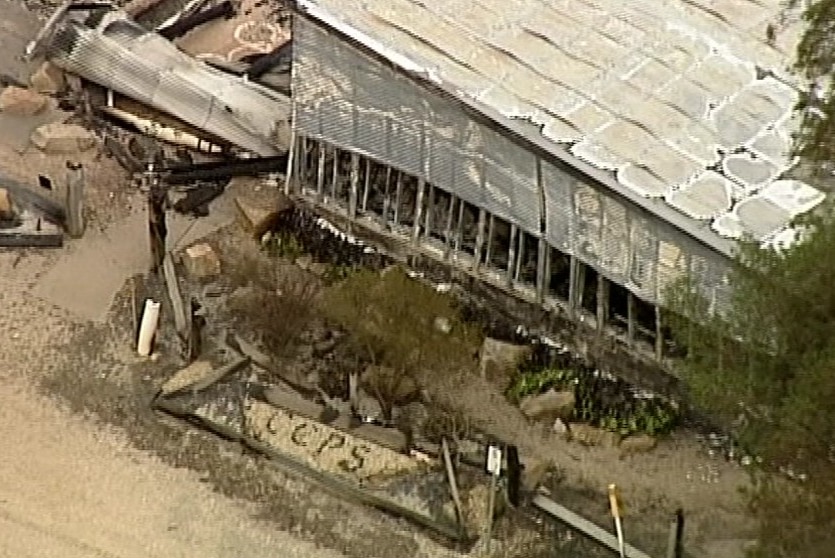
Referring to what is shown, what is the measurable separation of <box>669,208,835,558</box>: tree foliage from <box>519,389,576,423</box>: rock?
4.38 metres

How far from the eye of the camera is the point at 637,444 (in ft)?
60.8

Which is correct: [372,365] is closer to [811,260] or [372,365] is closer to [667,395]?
[667,395]

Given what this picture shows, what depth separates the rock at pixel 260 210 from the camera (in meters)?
A: 20.9

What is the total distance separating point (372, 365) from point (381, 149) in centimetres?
251

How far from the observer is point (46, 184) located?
21641 mm

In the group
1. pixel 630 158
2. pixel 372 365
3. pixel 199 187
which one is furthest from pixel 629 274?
pixel 199 187

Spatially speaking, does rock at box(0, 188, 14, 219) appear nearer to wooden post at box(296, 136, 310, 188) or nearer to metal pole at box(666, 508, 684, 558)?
wooden post at box(296, 136, 310, 188)

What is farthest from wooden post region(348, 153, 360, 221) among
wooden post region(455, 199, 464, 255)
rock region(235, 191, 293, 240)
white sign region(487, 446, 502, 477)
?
white sign region(487, 446, 502, 477)

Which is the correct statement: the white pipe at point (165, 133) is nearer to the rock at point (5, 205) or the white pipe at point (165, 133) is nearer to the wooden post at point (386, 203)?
the rock at point (5, 205)

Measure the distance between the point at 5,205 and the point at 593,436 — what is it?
7876 millimetres

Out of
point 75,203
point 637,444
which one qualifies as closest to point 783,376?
point 637,444

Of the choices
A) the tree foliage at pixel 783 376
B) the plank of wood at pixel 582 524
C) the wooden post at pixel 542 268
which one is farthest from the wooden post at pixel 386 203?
the tree foliage at pixel 783 376

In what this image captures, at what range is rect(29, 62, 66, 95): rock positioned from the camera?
75.5 feet

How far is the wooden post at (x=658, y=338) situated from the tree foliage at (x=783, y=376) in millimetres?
3339
